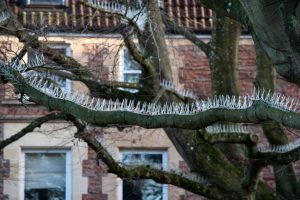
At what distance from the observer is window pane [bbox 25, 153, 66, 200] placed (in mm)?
16953

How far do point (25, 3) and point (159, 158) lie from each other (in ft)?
13.8

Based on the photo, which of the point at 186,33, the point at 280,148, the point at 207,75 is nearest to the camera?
the point at 280,148

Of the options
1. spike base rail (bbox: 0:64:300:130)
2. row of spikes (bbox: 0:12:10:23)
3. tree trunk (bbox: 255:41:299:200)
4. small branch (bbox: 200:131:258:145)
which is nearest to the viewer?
spike base rail (bbox: 0:64:300:130)

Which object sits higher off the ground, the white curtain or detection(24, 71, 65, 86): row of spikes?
detection(24, 71, 65, 86): row of spikes

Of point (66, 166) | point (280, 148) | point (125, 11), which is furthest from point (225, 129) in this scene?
point (66, 166)

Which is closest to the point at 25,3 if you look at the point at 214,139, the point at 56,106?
the point at 214,139

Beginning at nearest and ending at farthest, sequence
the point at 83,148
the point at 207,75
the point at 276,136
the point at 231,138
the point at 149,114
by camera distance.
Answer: the point at 149,114
the point at 231,138
the point at 276,136
the point at 83,148
the point at 207,75

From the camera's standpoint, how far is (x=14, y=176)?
54.0 ft

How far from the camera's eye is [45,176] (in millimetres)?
17000

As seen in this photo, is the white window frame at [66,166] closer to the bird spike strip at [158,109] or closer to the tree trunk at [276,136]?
the tree trunk at [276,136]

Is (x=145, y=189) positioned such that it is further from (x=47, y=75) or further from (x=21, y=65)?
(x=21, y=65)

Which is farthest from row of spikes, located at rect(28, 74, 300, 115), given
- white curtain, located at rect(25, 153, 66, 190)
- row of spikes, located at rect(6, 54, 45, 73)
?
white curtain, located at rect(25, 153, 66, 190)

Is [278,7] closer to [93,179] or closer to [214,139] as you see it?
[214,139]

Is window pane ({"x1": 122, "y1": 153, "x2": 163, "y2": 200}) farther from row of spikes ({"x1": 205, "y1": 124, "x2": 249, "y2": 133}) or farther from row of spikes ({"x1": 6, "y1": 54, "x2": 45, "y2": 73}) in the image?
row of spikes ({"x1": 6, "y1": 54, "x2": 45, "y2": 73})
